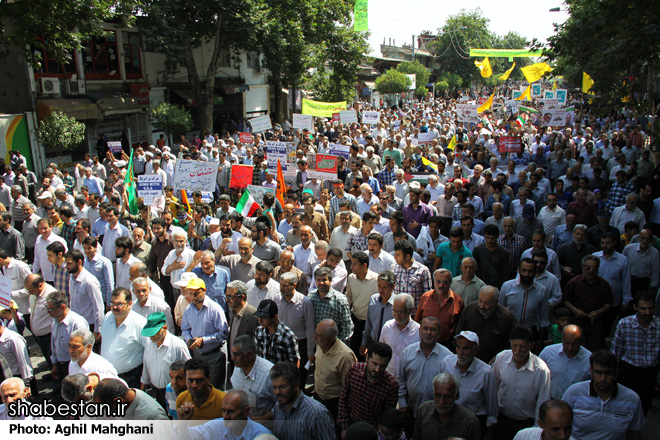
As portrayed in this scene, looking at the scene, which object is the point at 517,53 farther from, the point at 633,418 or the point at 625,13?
the point at 633,418

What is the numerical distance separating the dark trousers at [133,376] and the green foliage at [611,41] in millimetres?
9317

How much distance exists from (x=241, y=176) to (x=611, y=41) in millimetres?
8192

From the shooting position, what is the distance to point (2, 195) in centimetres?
1155

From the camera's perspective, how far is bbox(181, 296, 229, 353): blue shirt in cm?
567

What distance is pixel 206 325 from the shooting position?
224 inches

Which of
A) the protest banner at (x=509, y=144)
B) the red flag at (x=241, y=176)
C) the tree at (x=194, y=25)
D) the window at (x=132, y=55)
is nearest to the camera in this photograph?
the red flag at (x=241, y=176)

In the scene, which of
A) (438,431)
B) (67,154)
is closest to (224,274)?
(438,431)

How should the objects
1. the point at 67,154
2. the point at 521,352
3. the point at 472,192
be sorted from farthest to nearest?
the point at 67,154
the point at 472,192
the point at 521,352

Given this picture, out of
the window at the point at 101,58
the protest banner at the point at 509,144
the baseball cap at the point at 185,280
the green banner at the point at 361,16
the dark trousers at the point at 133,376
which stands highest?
the green banner at the point at 361,16

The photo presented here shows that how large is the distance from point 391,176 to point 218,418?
8.74 metres

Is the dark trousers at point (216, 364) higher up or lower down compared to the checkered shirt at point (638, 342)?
lower down

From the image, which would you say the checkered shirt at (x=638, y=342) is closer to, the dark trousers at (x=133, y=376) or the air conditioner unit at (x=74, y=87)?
the dark trousers at (x=133, y=376)

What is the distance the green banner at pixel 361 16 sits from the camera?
37.2 meters

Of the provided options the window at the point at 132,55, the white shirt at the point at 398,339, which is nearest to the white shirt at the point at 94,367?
the white shirt at the point at 398,339
